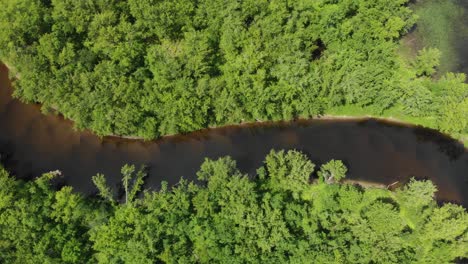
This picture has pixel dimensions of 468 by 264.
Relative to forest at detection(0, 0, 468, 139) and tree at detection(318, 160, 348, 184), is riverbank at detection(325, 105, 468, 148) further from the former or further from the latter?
tree at detection(318, 160, 348, 184)

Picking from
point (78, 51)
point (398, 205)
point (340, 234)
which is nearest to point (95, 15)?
point (78, 51)

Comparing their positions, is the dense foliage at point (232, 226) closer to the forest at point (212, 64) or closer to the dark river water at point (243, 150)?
the dark river water at point (243, 150)

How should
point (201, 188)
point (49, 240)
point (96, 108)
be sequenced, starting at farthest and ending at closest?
point (96, 108)
point (201, 188)
point (49, 240)

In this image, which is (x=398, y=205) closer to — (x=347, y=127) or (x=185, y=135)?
(x=347, y=127)

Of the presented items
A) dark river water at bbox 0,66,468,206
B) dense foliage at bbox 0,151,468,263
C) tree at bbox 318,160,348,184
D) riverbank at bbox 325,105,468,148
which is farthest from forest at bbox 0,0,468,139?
dense foliage at bbox 0,151,468,263

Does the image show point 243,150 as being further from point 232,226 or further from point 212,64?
point 232,226

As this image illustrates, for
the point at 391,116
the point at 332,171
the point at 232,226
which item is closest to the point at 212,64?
the point at 332,171
